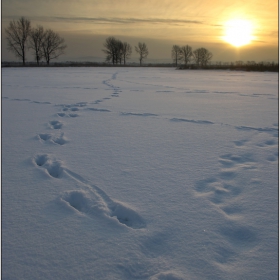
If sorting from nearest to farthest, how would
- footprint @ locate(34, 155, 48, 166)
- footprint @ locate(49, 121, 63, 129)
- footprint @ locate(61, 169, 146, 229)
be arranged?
footprint @ locate(61, 169, 146, 229), footprint @ locate(34, 155, 48, 166), footprint @ locate(49, 121, 63, 129)

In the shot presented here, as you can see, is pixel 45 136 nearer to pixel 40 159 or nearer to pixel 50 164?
pixel 40 159

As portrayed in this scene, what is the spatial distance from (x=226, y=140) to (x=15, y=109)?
4.00 meters

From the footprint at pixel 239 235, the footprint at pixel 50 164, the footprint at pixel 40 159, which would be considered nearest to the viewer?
the footprint at pixel 239 235

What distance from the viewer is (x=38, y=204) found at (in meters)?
1.87

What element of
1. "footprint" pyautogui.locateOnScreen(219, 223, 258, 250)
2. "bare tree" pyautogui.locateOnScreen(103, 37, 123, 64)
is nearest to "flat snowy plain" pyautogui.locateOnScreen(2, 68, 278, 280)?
"footprint" pyautogui.locateOnScreen(219, 223, 258, 250)

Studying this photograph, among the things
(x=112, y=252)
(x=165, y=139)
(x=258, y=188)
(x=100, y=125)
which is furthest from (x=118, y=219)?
(x=100, y=125)

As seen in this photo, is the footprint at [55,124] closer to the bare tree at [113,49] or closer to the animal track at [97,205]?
the animal track at [97,205]

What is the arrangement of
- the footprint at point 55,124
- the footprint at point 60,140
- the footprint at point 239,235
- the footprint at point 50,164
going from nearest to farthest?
the footprint at point 239,235 < the footprint at point 50,164 < the footprint at point 60,140 < the footprint at point 55,124

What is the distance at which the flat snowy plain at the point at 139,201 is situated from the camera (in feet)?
4.47

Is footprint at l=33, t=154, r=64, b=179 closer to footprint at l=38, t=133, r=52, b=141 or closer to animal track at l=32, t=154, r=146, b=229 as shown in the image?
animal track at l=32, t=154, r=146, b=229

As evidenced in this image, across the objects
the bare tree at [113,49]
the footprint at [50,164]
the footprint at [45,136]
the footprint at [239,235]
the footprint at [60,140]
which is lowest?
the footprint at [239,235]

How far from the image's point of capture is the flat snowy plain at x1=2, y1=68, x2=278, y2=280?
4.47ft

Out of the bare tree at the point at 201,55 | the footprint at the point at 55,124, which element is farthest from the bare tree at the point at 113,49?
the footprint at the point at 55,124

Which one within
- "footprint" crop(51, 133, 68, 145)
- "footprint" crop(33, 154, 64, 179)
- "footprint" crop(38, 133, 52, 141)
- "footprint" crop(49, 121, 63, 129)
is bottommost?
"footprint" crop(33, 154, 64, 179)
